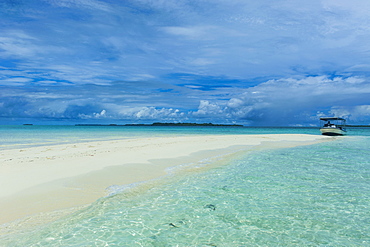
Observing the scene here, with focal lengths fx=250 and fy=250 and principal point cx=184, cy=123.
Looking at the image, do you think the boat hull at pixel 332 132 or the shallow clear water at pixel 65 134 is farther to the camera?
the boat hull at pixel 332 132

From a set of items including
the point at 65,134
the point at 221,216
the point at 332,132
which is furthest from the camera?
the point at 332,132

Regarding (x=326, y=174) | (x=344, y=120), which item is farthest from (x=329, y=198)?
(x=344, y=120)

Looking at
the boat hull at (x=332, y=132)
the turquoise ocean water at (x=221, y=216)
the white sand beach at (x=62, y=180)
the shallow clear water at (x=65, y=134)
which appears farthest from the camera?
the boat hull at (x=332, y=132)

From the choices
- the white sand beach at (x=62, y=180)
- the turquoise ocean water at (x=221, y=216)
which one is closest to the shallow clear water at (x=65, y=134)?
the white sand beach at (x=62, y=180)

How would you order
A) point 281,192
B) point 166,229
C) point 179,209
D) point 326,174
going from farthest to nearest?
point 326,174, point 281,192, point 179,209, point 166,229

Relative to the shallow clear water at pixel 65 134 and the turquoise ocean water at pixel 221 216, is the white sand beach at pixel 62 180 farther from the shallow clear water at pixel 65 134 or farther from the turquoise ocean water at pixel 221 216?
the shallow clear water at pixel 65 134

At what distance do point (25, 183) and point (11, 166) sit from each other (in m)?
4.54

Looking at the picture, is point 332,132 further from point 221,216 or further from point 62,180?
point 62,180

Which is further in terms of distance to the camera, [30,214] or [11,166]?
[11,166]

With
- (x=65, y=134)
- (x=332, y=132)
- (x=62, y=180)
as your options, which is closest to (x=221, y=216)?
(x=62, y=180)

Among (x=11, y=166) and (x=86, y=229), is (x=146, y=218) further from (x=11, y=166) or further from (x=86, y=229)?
(x=11, y=166)

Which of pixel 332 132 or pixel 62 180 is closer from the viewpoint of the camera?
pixel 62 180

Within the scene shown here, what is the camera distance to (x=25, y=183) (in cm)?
1063

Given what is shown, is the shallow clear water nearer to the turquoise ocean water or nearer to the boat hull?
the turquoise ocean water
